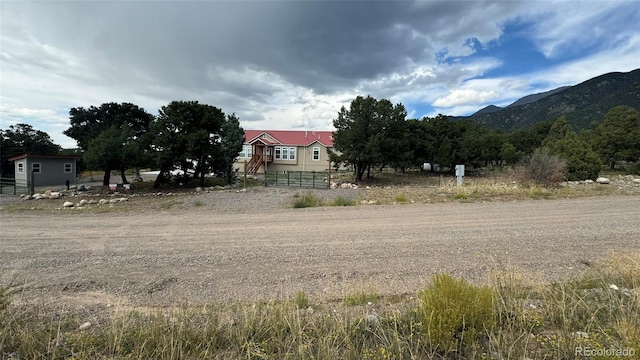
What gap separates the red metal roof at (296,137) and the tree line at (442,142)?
29.8ft

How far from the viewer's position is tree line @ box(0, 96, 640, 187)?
20391 mm

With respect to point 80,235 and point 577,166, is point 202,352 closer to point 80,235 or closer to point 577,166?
point 80,235

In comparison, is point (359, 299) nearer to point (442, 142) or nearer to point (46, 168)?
point (46, 168)

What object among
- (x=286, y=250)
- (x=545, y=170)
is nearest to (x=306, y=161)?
(x=545, y=170)

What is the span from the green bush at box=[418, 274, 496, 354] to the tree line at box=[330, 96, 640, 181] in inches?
823

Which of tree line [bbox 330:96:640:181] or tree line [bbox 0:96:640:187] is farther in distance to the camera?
tree line [bbox 330:96:640:181]

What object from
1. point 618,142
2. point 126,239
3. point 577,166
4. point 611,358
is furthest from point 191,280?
point 618,142

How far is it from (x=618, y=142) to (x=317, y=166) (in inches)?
1267

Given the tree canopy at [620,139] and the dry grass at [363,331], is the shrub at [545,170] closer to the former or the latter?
the dry grass at [363,331]

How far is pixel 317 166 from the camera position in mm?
38875

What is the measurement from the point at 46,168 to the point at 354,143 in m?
24.1

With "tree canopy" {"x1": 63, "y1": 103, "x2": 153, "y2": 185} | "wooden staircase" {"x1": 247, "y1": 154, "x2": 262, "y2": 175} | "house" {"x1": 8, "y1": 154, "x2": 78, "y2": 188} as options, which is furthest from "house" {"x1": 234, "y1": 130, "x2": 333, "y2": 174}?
"house" {"x1": 8, "y1": 154, "x2": 78, "y2": 188}

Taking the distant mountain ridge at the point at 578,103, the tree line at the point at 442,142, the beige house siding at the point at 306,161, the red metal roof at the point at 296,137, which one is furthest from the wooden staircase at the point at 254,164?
the distant mountain ridge at the point at 578,103

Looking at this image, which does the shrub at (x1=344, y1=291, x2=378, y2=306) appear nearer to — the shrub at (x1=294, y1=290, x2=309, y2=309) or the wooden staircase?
the shrub at (x1=294, y1=290, x2=309, y2=309)
